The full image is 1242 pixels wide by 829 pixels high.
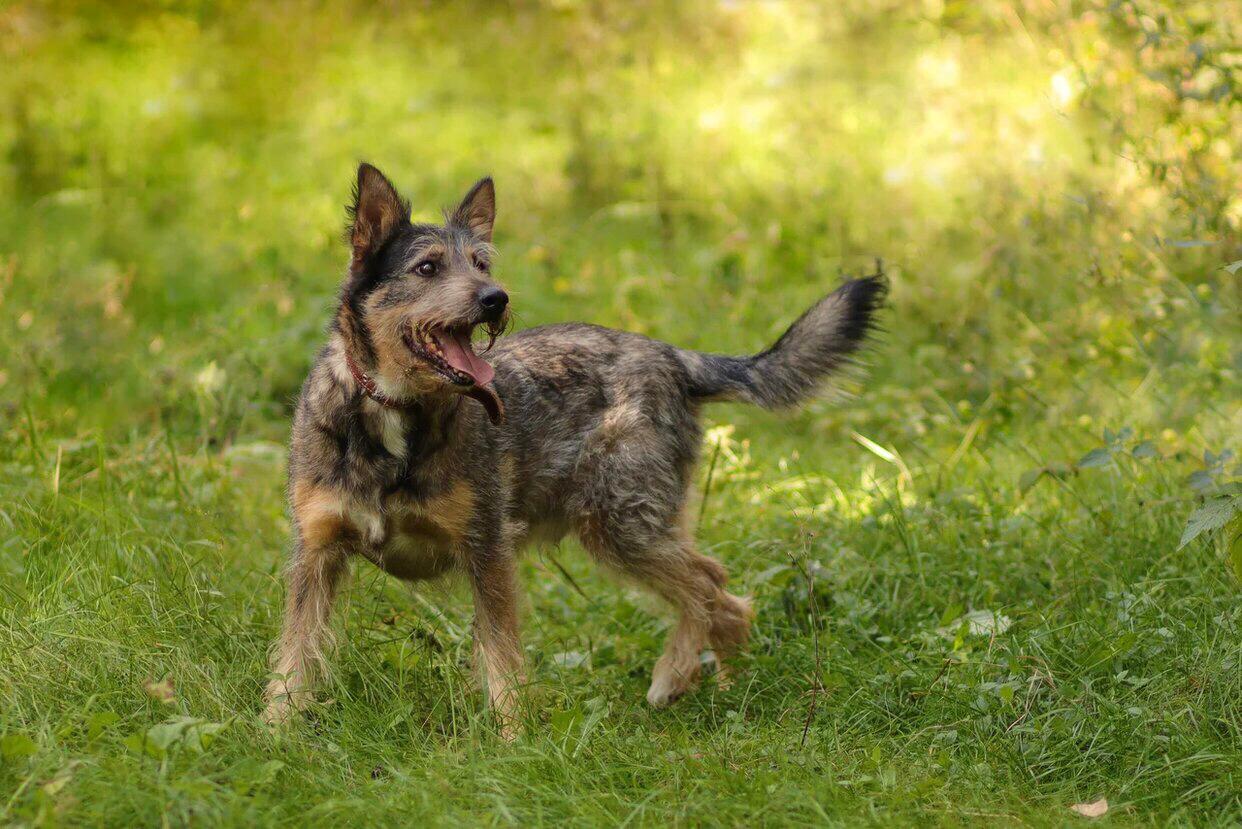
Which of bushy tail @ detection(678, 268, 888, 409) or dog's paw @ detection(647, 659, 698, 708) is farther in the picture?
bushy tail @ detection(678, 268, 888, 409)

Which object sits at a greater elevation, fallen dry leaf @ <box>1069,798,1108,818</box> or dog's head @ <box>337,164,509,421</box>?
dog's head @ <box>337,164,509,421</box>

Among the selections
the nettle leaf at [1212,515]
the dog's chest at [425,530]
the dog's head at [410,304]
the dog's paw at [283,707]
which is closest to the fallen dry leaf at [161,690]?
the dog's paw at [283,707]

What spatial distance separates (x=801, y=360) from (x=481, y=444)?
4.65 ft

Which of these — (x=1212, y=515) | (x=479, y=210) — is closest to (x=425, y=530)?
(x=479, y=210)

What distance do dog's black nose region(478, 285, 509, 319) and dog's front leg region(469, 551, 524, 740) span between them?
2.77ft

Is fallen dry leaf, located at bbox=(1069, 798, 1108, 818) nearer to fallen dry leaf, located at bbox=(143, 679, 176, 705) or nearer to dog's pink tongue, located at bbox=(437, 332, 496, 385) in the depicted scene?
dog's pink tongue, located at bbox=(437, 332, 496, 385)

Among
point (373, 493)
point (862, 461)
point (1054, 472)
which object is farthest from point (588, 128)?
point (373, 493)

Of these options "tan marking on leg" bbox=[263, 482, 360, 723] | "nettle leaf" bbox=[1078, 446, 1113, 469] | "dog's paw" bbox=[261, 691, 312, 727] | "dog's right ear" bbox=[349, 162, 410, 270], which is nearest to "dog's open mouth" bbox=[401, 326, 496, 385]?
"dog's right ear" bbox=[349, 162, 410, 270]

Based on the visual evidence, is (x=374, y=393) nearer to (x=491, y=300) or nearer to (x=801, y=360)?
(x=491, y=300)

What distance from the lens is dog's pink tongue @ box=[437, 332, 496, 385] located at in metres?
4.20

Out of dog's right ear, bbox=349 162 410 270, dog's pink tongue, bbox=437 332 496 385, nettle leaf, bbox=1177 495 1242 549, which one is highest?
dog's right ear, bbox=349 162 410 270

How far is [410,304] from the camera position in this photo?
425 cm

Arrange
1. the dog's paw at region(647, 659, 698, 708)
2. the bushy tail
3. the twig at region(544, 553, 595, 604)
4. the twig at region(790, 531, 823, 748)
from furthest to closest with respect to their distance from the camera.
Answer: the twig at region(544, 553, 595, 604), the bushy tail, the dog's paw at region(647, 659, 698, 708), the twig at region(790, 531, 823, 748)

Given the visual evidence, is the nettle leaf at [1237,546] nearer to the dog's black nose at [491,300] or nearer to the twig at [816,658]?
the twig at [816,658]
